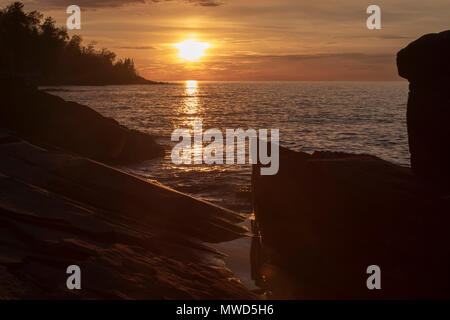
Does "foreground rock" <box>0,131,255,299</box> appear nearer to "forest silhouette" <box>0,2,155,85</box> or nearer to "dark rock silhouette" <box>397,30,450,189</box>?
"dark rock silhouette" <box>397,30,450,189</box>

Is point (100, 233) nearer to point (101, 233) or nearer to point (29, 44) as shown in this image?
point (101, 233)

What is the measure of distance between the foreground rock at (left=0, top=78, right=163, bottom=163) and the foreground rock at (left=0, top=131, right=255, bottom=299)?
9.60 meters

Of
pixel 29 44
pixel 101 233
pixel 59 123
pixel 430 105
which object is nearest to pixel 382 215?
pixel 430 105

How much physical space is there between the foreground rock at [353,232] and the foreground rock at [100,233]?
1.38 metres

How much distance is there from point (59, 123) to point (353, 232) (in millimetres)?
17473

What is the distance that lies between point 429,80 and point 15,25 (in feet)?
442

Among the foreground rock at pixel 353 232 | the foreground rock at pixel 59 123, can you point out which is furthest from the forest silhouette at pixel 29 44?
the foreground rock at pixel 353 232

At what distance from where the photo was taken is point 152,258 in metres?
8.02

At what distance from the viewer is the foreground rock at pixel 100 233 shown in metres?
6.59

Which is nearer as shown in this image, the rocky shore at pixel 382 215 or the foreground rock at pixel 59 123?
the rocky shore at pixel 382 215

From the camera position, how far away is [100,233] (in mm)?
8344

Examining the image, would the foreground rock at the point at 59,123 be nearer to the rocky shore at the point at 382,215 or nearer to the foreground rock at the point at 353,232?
the foreground rock at the point at 353,232
